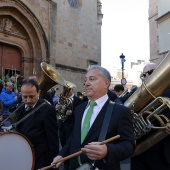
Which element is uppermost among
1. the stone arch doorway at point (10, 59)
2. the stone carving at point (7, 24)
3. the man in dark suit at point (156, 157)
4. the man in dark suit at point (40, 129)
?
the stone carving at point (7, 24)

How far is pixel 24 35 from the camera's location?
40.6 feet

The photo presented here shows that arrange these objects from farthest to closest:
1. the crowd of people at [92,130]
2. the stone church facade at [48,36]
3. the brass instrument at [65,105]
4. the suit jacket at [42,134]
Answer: the stone church facade at [48,36] < the brass instrument at [65,105] < the suit jacket at [42,134] < the crowd of people at [92,130]

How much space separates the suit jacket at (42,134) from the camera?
279 cm

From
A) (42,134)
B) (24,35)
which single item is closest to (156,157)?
(42,134)

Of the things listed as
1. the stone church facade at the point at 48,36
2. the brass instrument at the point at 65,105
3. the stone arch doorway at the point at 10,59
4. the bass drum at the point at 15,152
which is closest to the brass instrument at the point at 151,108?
the bass drum at the point at 15,152

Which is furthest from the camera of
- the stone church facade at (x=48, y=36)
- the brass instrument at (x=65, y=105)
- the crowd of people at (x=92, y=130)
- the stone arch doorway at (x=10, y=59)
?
the stone arch doorway at (x=10, y=59)

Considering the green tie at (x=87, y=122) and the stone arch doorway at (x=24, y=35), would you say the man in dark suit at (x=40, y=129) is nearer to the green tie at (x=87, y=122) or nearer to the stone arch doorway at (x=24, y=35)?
the green tie at (x=87, y=122)

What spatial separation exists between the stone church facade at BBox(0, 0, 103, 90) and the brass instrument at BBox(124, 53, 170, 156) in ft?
28.7

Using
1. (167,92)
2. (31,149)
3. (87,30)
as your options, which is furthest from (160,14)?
(31,149)

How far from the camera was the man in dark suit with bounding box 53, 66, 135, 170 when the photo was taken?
1.75 m

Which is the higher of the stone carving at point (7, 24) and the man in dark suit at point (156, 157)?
the stone carving at point (7, 24)

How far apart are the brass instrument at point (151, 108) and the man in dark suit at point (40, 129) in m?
0.95

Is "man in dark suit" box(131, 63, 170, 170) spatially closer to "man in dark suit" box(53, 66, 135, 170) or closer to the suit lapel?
"man in dark suit" box(53, 66, 135, 170)

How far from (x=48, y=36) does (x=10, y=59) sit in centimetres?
233
